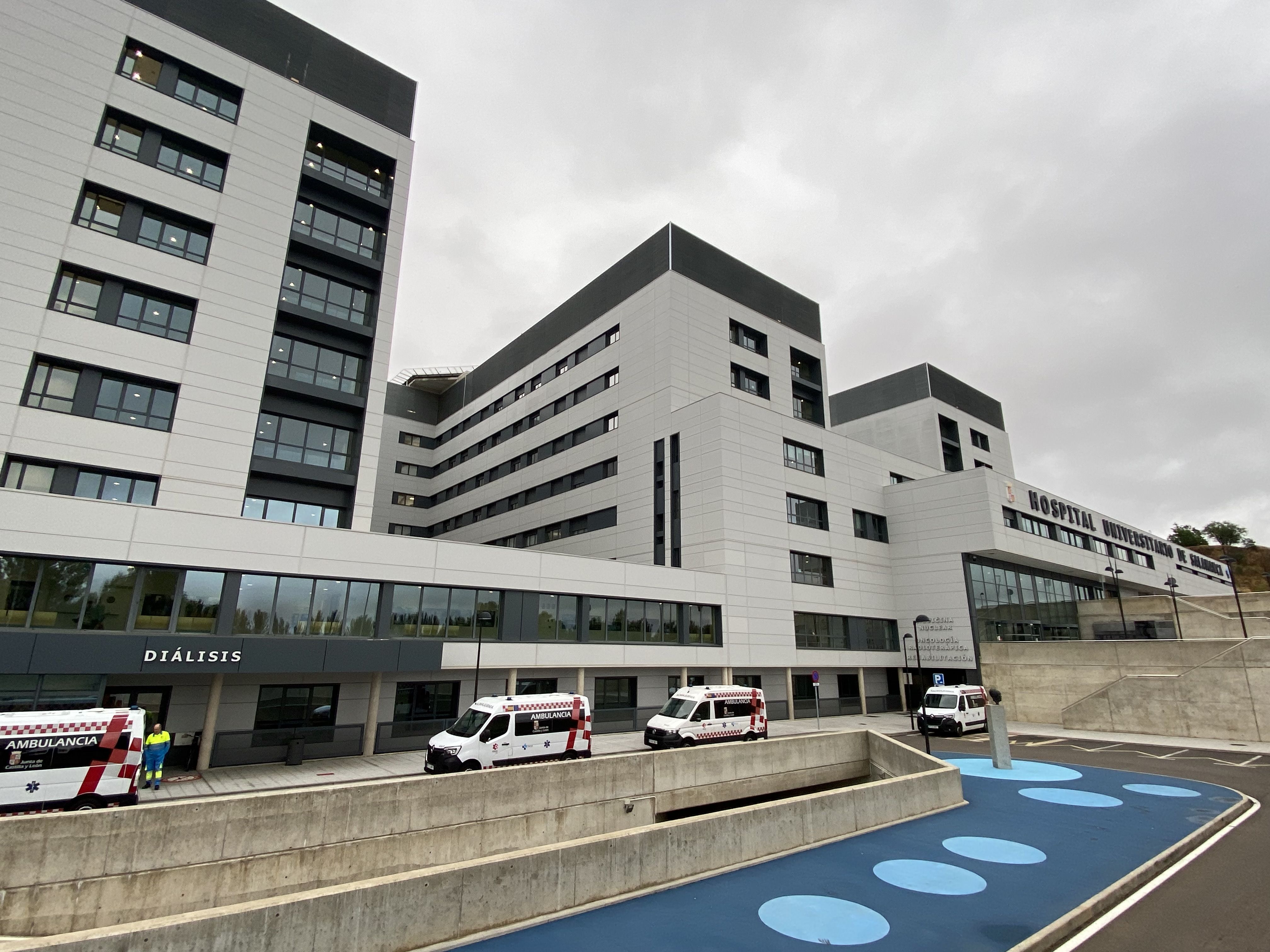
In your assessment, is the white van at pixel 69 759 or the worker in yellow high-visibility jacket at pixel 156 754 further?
the worker in yellow high-visibility jacket at pixel 156 754

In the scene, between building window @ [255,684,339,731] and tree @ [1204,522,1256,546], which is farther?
tree @ [1204,522,1256,546]

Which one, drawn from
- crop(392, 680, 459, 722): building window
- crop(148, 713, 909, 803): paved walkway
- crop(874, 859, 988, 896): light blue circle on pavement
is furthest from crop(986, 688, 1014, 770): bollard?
crop(392, 680, 459, 722): building window

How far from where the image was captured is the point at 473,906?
26.3 ft

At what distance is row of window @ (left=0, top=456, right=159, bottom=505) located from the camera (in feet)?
72.6

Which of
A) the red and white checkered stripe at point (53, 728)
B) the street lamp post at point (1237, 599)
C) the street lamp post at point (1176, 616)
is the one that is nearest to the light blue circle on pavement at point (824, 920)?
the red and white checkered stripe at point (53, 728)

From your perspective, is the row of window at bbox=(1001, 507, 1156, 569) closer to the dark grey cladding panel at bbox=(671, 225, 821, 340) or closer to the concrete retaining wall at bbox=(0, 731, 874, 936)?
the dark grey cladding panel at bbox=(671, 225, 821, 340)

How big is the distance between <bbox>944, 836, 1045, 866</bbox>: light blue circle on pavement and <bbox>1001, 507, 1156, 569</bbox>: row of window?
3293cm

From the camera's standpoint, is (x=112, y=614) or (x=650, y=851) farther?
(x=112, y=614)

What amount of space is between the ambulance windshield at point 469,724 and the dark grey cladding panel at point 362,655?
4707 mm

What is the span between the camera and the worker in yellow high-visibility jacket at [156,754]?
55.7ft

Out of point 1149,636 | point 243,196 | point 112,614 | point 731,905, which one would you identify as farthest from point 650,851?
point 1149,636

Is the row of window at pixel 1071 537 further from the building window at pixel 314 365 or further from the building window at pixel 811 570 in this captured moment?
the building window at pixel 314 365

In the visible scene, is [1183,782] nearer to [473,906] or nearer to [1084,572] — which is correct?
[473,906]

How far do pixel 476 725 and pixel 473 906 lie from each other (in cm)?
1160
